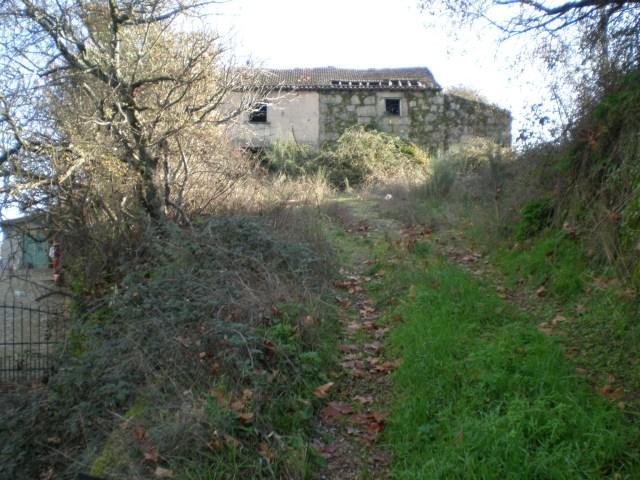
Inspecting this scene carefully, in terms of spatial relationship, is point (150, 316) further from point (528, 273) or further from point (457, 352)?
point (528, 273)

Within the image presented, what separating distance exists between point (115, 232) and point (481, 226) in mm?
5666

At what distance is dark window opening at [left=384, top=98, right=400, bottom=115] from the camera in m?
22.6

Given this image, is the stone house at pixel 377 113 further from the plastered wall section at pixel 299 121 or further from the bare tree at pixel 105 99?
the bare tree at pixel 105 99

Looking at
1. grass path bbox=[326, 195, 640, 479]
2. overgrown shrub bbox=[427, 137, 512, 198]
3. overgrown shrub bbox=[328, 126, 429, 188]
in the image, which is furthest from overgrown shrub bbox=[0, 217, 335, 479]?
overgrown shrub bbox=[328, 126, 429, 188]

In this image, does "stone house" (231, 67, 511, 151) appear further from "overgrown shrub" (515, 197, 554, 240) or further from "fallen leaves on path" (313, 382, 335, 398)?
"fallen leaves on path" (313, 382, 335, 398)

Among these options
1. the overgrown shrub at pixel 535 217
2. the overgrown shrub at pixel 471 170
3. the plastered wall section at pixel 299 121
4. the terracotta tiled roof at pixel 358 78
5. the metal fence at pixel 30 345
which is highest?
the terracotta tiled roof at pixel 358 78

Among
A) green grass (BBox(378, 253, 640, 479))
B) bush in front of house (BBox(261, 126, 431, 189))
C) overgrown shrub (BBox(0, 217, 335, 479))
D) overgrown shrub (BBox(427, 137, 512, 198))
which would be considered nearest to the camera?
green grass (BBox(378, 253, 640, 479))

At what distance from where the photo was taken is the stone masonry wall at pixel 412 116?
21953 mm

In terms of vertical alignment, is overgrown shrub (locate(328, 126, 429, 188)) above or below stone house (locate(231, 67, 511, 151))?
below

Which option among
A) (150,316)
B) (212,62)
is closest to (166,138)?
(212,62)

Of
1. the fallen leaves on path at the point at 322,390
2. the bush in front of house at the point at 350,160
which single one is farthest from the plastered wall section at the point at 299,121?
the fallen leaves on path at the point at 322,390

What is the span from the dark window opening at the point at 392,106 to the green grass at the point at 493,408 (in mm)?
16732

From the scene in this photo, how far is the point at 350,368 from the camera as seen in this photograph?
6.17 m

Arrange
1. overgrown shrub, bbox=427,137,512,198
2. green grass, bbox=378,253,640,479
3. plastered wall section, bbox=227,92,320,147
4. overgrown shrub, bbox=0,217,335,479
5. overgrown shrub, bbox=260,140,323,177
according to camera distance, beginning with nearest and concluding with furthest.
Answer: green grass, bbox=378,253,640,479
overgrown shrub, bbox=0,217,335,479
overgrown shrub, bbox=427,137,512,198
overgrown shrub, bbox=260,140,323,177
plastered wall section, bbox=227,92,320,147
